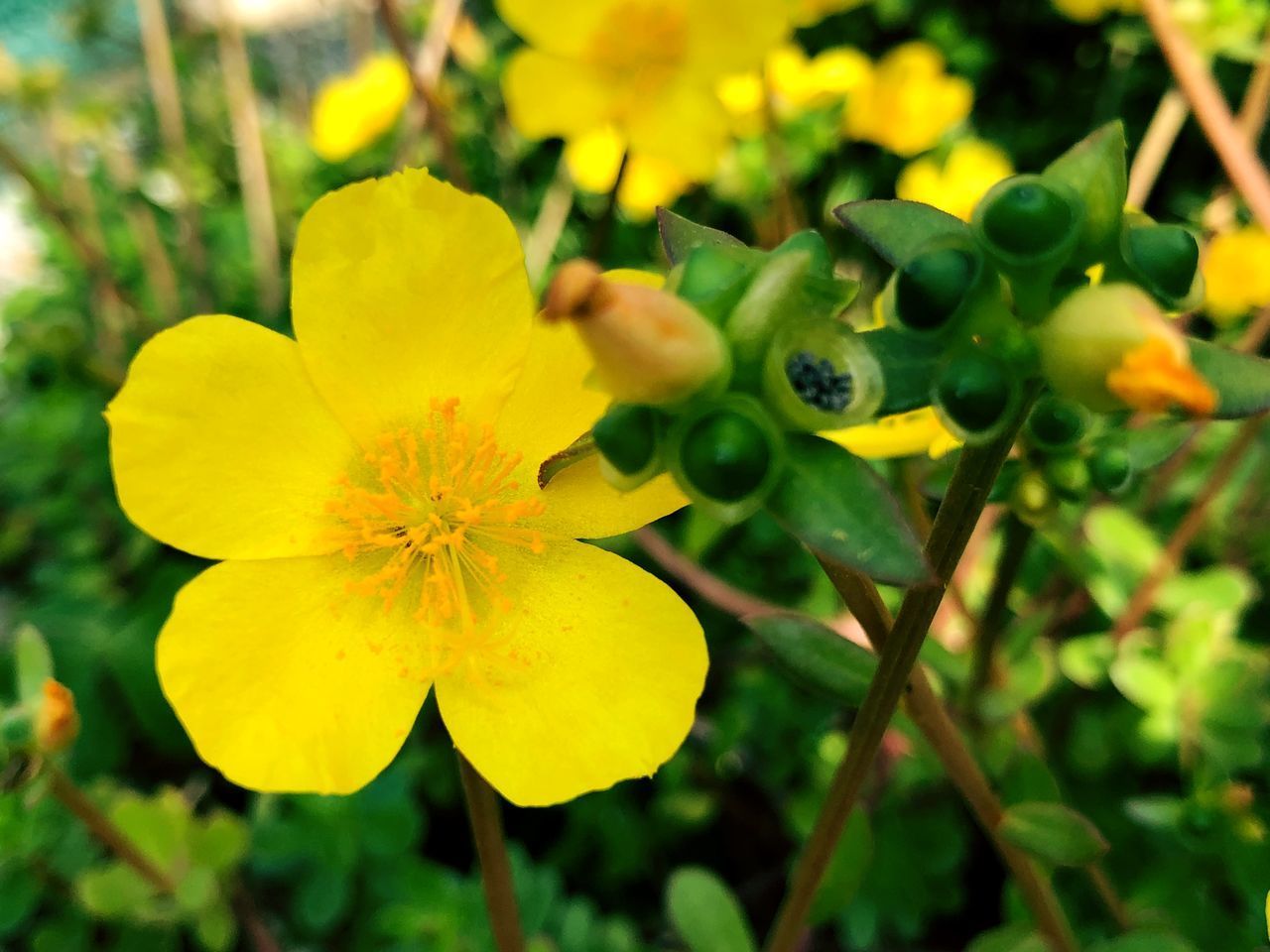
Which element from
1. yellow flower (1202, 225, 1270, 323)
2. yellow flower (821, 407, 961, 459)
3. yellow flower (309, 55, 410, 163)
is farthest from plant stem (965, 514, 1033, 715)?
yellow flower (309, 55, 410, 163)

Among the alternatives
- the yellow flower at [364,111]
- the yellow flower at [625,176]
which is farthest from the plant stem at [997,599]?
the yellow flower at [364,111]

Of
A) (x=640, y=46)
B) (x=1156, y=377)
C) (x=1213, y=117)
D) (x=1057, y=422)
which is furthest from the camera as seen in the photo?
(x=640, y=46)

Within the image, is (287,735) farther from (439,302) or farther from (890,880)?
(890,880)

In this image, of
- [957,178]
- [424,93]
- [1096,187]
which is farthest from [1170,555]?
[424,93]

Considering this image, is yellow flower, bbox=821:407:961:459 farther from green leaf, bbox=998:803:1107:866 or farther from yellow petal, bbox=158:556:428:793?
yellow petal, bbox=158:556:428:793

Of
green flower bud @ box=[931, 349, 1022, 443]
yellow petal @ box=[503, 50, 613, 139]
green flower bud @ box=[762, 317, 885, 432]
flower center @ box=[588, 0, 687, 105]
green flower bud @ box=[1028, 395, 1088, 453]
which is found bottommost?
yellow petal @ box=[503, 50, 613, 139]

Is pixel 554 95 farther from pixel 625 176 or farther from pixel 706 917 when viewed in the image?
pixel 706 917
